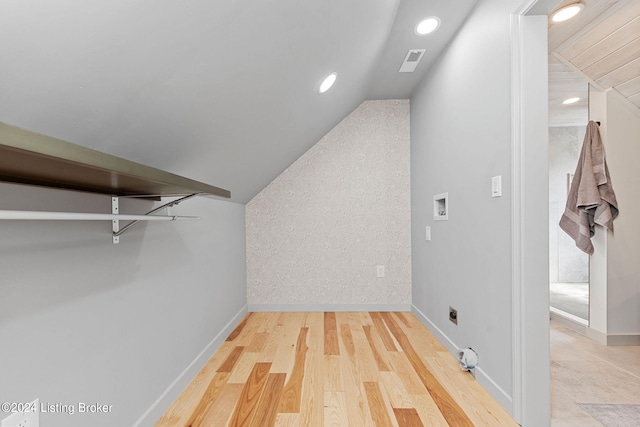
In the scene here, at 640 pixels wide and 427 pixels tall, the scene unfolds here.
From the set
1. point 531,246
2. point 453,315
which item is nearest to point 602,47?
point 531,246

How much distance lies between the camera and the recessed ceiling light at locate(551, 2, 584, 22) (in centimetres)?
174

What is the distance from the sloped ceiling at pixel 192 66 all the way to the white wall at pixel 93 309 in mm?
250

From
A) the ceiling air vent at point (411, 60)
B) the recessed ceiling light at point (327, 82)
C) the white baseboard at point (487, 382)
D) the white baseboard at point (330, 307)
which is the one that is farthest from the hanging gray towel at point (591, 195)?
the recessed ceiling light at point (327, 82)

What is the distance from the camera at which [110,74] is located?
0.79 metres

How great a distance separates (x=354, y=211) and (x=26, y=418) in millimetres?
2627

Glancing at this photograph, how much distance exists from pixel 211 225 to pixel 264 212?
3.24ft

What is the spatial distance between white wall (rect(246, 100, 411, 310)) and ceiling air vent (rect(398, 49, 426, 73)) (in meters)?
0.62

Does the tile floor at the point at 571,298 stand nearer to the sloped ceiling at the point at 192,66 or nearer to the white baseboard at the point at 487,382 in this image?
the white baseboard at the point at 487,382

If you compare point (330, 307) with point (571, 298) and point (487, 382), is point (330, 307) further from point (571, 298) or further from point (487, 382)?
point (571, 298)

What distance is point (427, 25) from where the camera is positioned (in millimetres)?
1965

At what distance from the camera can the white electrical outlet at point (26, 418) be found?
76 cm

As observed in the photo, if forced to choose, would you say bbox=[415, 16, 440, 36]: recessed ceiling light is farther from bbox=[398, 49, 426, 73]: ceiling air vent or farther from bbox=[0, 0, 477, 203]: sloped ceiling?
bbox=[398, 49, 426, 73]: ceiling air vent

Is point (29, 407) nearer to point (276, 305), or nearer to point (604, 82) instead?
point (276, 305)

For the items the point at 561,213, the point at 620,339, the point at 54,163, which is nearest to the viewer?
the point at 54,163
